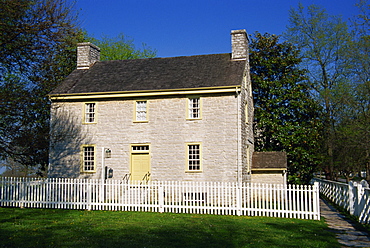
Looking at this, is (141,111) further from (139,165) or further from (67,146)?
(67,146)

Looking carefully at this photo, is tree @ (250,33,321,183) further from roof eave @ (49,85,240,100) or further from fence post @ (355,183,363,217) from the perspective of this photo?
fence post @ (355,183,363,217)

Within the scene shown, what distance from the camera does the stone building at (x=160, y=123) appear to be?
1959 cm

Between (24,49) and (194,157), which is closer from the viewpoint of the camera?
(24,49)

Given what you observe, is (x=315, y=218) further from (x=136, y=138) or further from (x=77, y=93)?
(x=77, y=93)

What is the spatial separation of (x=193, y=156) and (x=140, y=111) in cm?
383

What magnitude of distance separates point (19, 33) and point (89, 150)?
37.5ft

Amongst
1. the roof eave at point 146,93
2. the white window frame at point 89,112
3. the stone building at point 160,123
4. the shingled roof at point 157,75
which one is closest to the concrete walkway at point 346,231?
the stone building at point 160,123

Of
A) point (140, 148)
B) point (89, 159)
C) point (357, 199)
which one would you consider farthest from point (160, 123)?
point (357, 199)

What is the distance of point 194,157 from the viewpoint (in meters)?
20.0

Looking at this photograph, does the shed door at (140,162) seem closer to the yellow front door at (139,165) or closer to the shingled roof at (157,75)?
the yellow front door at (139,165)

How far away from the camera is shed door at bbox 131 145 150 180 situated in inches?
807

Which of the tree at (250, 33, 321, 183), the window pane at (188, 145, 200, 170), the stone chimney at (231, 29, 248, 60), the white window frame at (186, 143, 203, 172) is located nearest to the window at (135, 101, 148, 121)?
the white window frame at (186, 143, 203, 172)

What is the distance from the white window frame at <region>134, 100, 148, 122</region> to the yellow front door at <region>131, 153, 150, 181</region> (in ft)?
6.36

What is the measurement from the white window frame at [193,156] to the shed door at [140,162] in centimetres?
219
